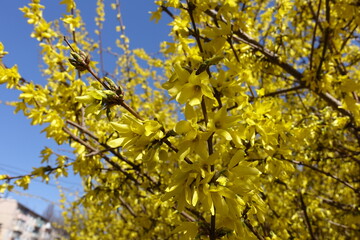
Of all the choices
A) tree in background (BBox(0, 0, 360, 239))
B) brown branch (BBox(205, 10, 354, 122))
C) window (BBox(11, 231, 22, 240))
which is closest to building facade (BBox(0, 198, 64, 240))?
window (BBox(11, 231, 22, 240))

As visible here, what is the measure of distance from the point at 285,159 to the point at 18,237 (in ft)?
157

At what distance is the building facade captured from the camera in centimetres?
3612

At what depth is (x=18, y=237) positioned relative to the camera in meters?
39.4

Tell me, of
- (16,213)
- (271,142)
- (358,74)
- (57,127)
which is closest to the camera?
(271,142)

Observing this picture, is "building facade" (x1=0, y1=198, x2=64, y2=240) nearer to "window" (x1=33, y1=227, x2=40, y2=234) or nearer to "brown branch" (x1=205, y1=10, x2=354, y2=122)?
"window" (x1=33, y1=227, x2=40, y2=234)

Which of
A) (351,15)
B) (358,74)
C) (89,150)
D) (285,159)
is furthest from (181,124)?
(358,74)

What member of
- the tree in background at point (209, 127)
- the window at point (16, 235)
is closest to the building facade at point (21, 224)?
the window at point (16, 235)

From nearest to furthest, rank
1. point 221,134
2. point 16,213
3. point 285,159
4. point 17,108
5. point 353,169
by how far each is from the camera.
Answer: point 221,134
point 285,159
point 17,108
point 353,169
point 16,213

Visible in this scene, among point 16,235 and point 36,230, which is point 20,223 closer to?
point 16,235

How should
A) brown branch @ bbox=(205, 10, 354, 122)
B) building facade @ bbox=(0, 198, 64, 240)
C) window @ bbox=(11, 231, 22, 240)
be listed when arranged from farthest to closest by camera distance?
window @ bbox=(11, 231, 22, 240), building facade @ bbox=(0, 198, 64, 240), brown branch @ bbox=(205, 10, 354, 122)

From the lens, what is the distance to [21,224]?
40.6 m

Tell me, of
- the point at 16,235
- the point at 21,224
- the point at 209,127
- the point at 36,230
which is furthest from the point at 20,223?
the point at 209,127

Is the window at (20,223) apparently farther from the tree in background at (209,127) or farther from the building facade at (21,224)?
the tree in background at (209,127)

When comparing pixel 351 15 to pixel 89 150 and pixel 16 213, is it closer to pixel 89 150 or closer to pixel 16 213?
pixel 89 150
